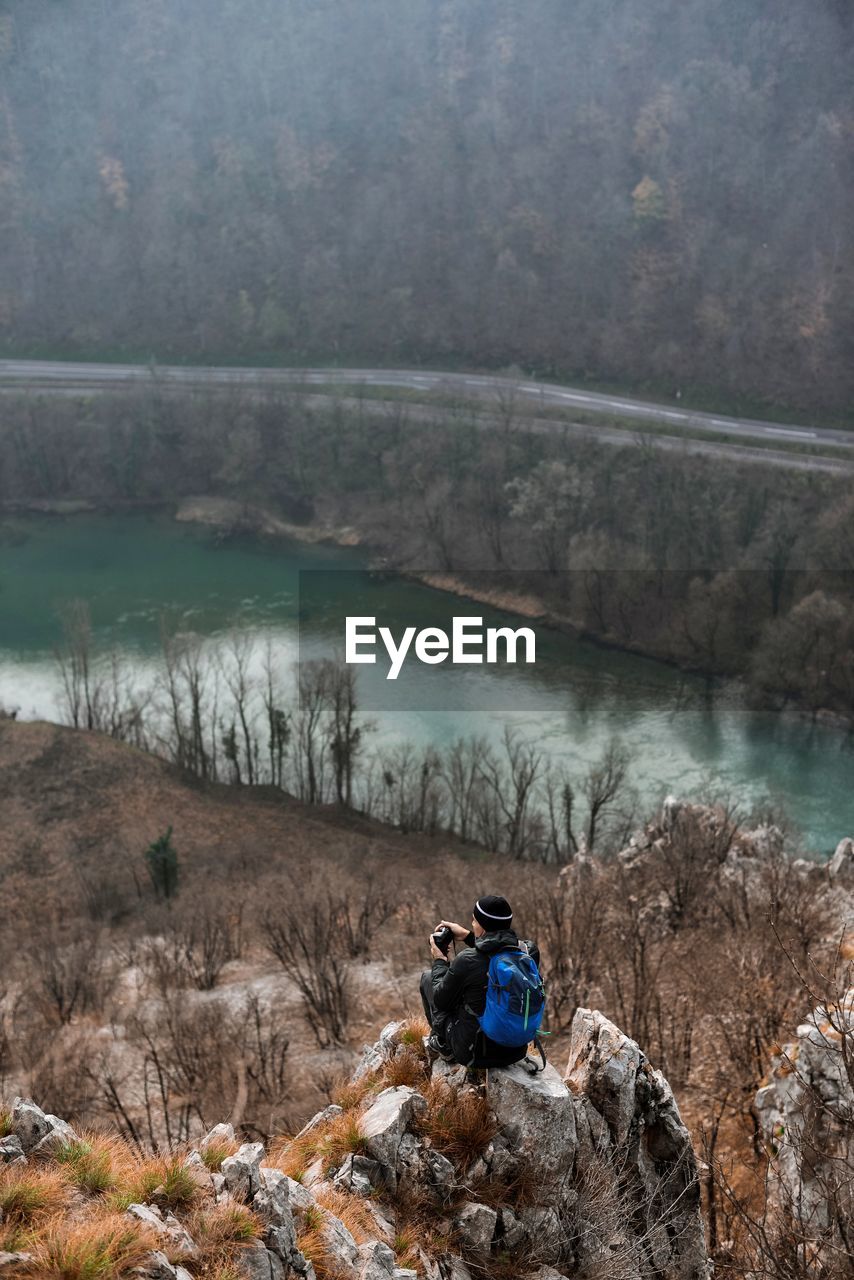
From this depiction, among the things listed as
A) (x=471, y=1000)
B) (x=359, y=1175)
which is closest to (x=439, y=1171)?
(x=359, y=1175)

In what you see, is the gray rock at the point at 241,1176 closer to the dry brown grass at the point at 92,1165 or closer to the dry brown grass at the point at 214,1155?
the dry brown grass at the point at 214,1155

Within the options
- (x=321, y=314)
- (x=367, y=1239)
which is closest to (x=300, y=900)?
(x=367, y=1239)

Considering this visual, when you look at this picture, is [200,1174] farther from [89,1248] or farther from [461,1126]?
[461,1126]

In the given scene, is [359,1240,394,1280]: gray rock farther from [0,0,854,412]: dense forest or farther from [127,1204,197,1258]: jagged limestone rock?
[0,0,854,412]: dense forest

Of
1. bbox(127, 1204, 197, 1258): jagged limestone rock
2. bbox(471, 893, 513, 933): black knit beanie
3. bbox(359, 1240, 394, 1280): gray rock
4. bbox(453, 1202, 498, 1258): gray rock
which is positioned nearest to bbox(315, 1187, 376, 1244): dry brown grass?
bbox(359, 1240, 394, 1280): gray rock

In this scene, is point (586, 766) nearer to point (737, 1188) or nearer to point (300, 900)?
point (300, 900)
